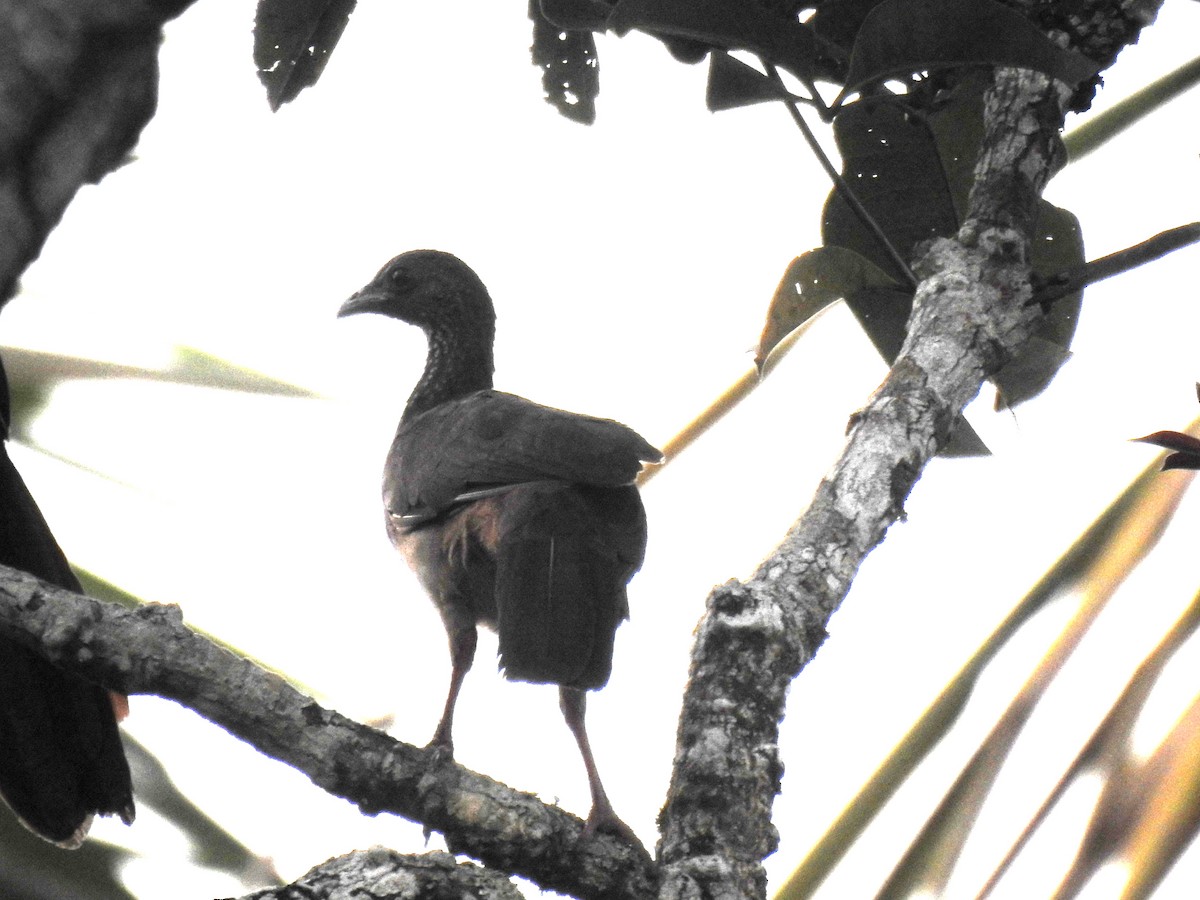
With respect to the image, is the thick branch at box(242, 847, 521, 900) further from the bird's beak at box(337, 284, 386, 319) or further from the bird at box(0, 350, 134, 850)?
the bird's beak at box(337, 284, 386, 319)

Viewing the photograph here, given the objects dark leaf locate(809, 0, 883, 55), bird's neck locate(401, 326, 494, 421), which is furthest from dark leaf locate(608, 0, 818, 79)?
bird's neck locate(401, 326, 494, 421)

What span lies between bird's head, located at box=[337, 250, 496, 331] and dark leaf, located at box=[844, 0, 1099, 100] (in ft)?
9.24

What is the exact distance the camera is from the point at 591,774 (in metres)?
2.95

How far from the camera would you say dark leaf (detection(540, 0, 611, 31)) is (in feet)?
7.20

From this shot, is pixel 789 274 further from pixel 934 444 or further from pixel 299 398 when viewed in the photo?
pixel 299 398

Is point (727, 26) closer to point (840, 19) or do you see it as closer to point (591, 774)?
point (840, 19)

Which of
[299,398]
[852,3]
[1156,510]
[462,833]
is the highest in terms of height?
[852,3]

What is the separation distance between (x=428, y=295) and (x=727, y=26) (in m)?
2.88

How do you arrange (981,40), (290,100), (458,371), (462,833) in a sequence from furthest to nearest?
1. (458,371)
2. (290,100)
3. (981,40)
4. (462,833)

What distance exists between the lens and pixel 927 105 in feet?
8.25

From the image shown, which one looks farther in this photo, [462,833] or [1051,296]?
[1051,296]

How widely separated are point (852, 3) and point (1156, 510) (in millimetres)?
1112

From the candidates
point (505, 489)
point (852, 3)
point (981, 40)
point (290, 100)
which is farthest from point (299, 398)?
point (981, 40)

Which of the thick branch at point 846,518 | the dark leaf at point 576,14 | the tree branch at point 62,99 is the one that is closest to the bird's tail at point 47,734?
the thick branch at point 846,518
